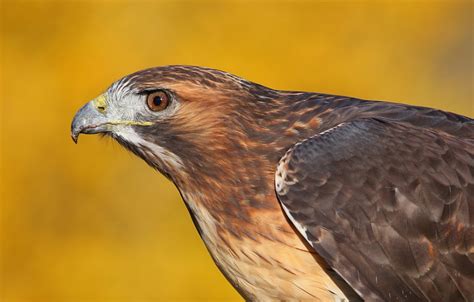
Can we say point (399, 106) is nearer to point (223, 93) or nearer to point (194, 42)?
point (223, 93)

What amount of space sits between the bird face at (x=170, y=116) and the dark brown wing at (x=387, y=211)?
519 mm

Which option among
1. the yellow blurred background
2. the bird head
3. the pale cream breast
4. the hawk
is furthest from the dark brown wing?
the yellow blurred background

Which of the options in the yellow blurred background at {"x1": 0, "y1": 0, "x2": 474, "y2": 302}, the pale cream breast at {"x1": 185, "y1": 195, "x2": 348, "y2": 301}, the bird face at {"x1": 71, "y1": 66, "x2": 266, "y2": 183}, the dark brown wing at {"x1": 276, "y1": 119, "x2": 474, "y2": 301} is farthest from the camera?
the yellow blurred background at {"x1": 0, "y1": 0, "x2": 474, "y2": 302}

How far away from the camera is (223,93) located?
566 cm

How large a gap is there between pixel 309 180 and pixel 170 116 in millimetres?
896

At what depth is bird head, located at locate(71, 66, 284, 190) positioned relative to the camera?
18.0 feet

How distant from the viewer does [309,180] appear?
5.22 m

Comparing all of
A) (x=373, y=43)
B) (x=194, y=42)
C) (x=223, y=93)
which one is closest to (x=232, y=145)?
(x=223, y=93)

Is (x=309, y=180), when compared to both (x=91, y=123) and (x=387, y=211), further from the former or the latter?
(x=91, y=123)

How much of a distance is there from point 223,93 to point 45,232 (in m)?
7.38

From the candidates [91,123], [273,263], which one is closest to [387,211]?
[273,263]

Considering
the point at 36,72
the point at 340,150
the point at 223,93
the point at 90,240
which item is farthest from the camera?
the point at 36,72

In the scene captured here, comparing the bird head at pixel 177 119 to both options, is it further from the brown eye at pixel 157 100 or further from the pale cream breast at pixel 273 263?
the pale cream breast at pixel 273 263

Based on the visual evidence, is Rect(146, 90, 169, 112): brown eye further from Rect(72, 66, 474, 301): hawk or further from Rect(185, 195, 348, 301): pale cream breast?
Rect(185, 195, 348, 301): pale cream breast
